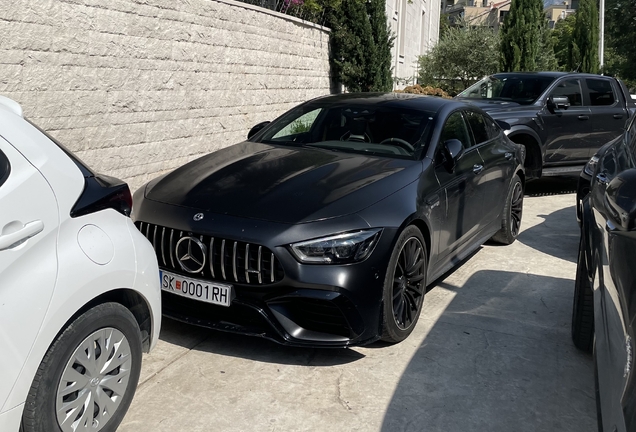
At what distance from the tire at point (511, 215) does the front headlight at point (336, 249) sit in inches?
118

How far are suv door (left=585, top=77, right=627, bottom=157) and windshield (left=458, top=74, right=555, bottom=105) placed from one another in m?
0.75

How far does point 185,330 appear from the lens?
15.1 feet

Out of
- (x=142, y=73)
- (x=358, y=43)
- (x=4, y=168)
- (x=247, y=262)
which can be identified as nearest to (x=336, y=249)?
(x=247, y=262)

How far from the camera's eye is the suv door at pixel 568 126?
Answer: 380 inches

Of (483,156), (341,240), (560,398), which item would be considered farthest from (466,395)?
(483,156)

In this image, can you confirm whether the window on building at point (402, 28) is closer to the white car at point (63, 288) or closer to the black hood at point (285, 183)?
the black hood at point (285, 183)

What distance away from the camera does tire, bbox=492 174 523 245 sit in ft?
22.1

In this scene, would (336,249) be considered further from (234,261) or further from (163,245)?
(163,245)

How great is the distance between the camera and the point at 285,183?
14.8 ft

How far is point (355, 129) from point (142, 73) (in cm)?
344

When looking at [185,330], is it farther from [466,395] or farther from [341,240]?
[466,395]

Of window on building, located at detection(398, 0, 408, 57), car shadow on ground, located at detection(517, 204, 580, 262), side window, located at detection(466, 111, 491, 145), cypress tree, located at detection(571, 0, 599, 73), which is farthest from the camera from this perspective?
cypress tree, located at detection(571, 0, 599, 73)

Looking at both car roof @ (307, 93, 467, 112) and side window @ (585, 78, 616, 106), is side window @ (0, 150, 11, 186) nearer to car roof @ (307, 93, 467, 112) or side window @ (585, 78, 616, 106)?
car roof @ (307, 93, 467, 112)

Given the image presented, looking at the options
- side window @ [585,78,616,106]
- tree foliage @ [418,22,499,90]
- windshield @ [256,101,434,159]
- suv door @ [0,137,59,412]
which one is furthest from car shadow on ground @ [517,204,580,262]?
tree foliage @ [418,22,499,90]
